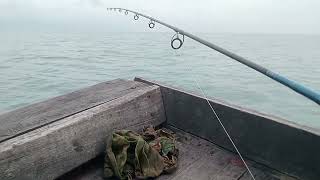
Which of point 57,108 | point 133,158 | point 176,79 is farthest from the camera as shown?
point 176,79

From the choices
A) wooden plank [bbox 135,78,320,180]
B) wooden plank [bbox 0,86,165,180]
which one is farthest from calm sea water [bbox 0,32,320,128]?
wooden plank [bbox 0,86,165,180]

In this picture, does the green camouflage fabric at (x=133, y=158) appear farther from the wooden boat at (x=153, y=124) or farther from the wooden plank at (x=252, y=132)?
the wooden plank at (x=252, y=132)

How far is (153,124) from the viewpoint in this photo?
3.76m

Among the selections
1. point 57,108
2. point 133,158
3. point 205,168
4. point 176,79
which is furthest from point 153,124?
point 176,79

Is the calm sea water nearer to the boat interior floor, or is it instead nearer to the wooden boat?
the wooden boat

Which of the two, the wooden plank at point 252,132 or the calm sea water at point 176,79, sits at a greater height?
the wooden plank at point 252,132

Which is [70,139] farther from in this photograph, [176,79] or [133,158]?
[176,79]

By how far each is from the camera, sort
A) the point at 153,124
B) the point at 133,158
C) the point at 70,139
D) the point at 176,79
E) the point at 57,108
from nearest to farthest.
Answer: the point at 70,139
the point at 133,158
the point at 57,108
the point at 153,124
the point at 176,79

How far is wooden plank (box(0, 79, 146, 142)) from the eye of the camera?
2.90 metres

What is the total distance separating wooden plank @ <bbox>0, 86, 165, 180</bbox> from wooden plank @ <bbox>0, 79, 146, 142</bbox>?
0.47 feet

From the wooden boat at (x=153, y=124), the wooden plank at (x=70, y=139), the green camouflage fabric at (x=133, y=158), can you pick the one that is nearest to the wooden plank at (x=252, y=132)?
the wooden boat at (x=153, y=124)

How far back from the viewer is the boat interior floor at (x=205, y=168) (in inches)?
116

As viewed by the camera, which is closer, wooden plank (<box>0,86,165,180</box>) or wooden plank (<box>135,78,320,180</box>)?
wooden plank (<box>0,86,165,180</box>)

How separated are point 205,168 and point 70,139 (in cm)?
129
